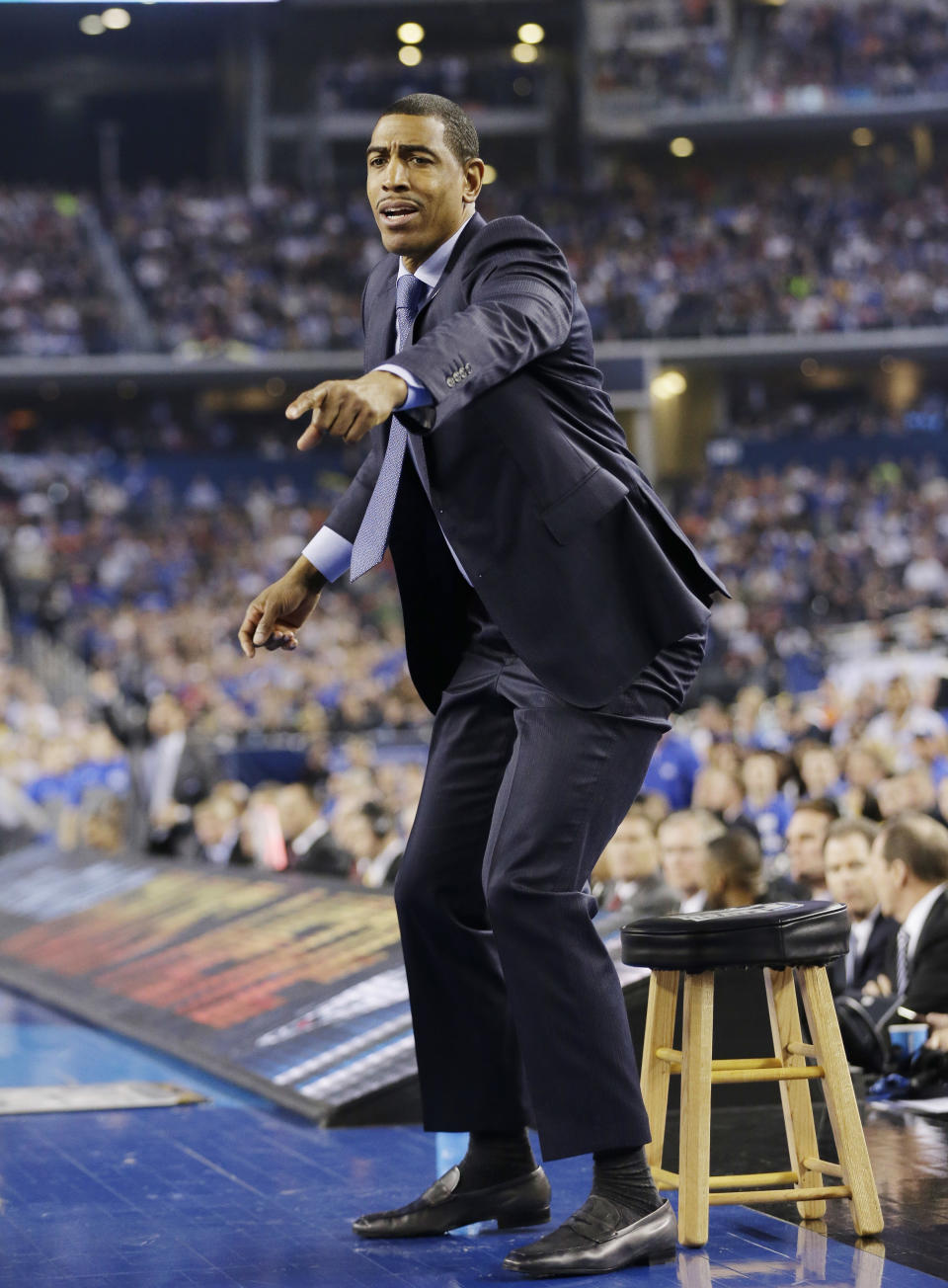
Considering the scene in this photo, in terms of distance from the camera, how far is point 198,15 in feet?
98.0

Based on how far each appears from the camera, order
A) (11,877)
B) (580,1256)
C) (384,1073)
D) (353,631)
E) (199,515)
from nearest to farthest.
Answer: (580,1256) < (384,1073) < (11,877) < (353,631) < (199,515)

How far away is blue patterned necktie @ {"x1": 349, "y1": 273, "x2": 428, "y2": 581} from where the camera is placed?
119 inches

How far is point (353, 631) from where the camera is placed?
20.5 meters

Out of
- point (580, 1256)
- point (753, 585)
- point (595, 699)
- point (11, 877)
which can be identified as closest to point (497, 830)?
point (595, 699)

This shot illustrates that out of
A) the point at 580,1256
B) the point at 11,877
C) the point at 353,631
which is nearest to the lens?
the point at 580,1256

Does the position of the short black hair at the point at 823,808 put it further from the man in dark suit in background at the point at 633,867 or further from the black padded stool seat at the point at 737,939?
the black padded stool seat at the point at 737,939

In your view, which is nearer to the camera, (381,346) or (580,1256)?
(580,1256)

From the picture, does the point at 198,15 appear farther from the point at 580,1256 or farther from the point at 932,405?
the point at 580,1256

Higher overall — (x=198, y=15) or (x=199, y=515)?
(x=198, y=15)

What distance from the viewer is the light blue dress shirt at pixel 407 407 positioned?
257 centimetres

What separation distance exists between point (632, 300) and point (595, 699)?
25.7 metres

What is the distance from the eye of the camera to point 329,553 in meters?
3.33

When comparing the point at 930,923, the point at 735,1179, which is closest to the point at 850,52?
the point at 930,923

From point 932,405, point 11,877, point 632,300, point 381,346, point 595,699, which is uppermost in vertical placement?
point 632,300
